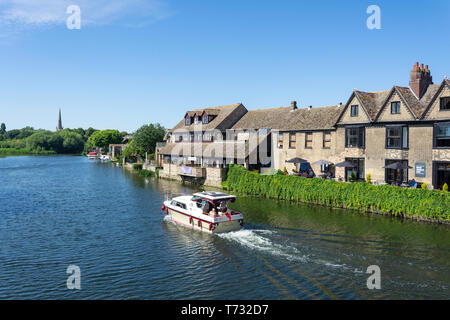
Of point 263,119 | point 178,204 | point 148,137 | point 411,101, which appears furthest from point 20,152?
point 411,101

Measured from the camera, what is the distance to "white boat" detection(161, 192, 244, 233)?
29672mm

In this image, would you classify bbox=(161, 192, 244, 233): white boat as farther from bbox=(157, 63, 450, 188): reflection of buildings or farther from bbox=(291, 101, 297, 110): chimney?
bbox=(291, 101, 297, 110): chimney

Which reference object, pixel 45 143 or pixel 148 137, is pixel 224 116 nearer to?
pixel 148 137

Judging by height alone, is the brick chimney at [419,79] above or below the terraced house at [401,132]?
above

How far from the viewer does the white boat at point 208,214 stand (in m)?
29.7

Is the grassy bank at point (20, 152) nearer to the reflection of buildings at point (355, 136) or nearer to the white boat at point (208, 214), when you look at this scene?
the reflection of buildings at point (355, 136)

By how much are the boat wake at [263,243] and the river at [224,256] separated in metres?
0.07

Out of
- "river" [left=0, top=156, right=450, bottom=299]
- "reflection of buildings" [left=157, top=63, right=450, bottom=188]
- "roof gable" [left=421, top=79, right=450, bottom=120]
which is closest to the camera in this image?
"river" [left=0, top=156, right=450, bottom=299]

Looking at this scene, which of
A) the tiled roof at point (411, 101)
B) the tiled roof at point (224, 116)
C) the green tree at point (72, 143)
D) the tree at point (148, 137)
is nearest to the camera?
the tiled roof at point (411, 101)

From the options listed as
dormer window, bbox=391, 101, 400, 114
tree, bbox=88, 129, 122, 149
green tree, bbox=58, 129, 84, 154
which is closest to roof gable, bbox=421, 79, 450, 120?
dormer window, bbox=391, 101, 400, 114

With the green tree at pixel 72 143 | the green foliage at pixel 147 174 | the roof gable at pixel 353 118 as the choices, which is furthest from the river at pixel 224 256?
the green tree at pixel 72 143

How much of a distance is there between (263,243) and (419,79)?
2822 centimetres

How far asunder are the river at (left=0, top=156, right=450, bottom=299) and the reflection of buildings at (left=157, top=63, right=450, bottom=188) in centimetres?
889
